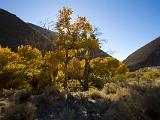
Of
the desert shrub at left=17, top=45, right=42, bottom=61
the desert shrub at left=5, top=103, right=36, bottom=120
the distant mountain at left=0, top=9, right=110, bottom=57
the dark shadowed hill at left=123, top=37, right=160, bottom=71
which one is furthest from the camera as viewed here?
the dark shadowed hill at left=123, top=37, right=160, bottom=71

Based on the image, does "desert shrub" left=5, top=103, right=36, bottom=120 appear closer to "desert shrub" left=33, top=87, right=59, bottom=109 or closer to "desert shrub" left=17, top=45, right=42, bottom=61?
"desert shrub" left=33, top=87, right=59, bottom=109

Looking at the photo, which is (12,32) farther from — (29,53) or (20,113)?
(20,113)

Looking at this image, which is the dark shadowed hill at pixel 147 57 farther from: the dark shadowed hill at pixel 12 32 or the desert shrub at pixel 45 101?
the desert shrub at pixel 45 101

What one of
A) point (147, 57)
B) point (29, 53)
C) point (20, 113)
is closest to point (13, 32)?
point (29, 53)

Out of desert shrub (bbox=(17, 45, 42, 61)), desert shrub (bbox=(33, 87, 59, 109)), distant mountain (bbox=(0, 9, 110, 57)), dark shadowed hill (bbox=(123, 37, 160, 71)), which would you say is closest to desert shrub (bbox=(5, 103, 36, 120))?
desert shrub (bbox=(33, 87, 59, 109))

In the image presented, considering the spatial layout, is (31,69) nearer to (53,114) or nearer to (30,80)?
(30,80)

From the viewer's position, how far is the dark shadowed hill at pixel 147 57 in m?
161

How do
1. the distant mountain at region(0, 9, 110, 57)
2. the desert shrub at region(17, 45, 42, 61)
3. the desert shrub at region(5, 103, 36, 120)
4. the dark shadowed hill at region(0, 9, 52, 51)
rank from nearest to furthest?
the desert shrub at region(5, 103, 36, 120)
the desert shrub at region(17, 45, 42, 61)
the distant mountain at region(0, 9, 110, 57)
the dark shadowed hill at region(0, 9, 52, 51)

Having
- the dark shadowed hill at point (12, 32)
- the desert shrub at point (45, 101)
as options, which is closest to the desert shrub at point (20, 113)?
the desert shrub at point (45, 101)

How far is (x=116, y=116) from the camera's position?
1229cm

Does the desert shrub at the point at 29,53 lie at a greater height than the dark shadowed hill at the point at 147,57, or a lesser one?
lesser

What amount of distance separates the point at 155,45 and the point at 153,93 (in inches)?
6369

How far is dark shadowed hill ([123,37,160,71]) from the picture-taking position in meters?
161

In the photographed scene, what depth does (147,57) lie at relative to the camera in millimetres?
166375
